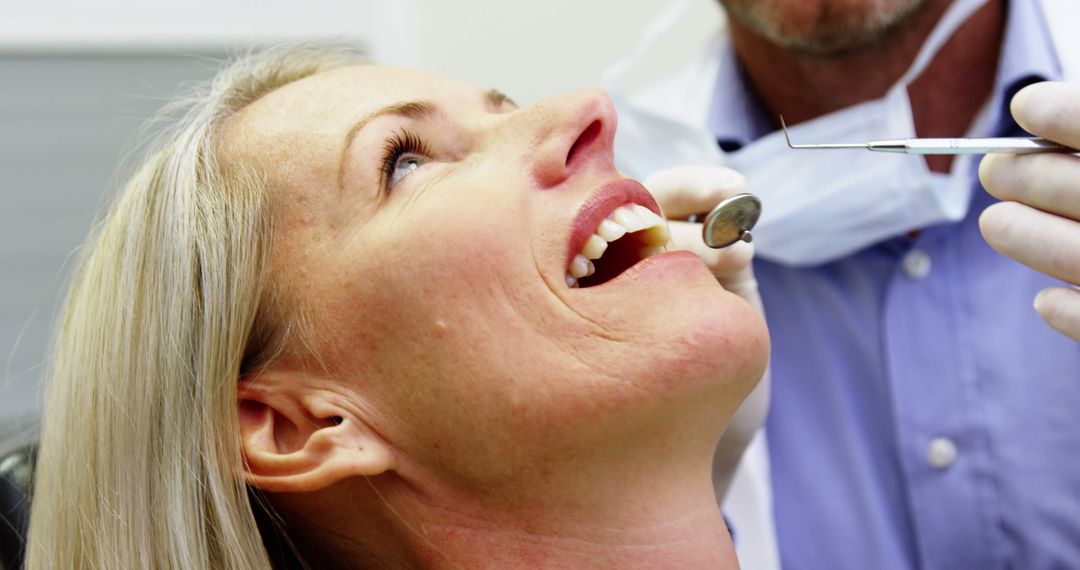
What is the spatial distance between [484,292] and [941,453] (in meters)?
0.93

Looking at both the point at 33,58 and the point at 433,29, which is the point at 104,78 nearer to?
the point at 33,58

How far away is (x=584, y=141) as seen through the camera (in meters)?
0.98

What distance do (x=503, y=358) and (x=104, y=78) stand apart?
5.70 ft

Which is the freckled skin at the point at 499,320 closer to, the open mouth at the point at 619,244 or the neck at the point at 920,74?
the open mouth at the point at 619,244

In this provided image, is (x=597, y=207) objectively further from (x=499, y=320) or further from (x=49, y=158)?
(x=49, y=158)

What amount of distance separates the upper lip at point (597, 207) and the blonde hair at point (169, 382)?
1.03ft

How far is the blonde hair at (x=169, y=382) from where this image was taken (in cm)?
95

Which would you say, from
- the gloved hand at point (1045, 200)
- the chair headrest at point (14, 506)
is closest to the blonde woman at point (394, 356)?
the chair headrest at point (14, 506)

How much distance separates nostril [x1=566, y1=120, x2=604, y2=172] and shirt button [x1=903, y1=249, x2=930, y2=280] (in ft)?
2.61

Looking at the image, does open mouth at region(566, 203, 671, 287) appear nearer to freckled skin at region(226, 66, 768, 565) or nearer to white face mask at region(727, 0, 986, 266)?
freckled skin at region(226, 66, 768, 565)

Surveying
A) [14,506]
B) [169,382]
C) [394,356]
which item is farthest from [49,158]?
[394,356]

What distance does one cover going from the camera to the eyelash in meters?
0.95

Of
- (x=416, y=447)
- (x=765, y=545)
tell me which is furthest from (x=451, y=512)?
(x=765, y=545)

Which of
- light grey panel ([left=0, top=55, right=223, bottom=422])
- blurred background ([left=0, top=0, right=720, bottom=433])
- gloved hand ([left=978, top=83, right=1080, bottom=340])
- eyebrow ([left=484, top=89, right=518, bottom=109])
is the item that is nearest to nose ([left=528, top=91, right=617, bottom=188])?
eyebrow ([left=484, top=89, right=518, bottom=109])
